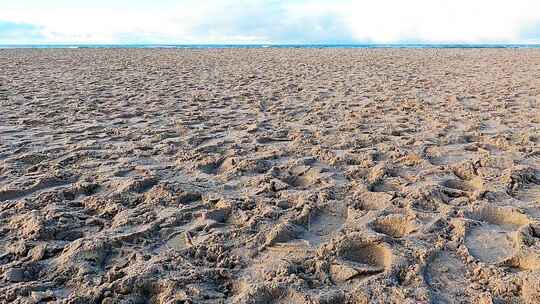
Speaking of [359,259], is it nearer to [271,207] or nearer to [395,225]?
[395,225]

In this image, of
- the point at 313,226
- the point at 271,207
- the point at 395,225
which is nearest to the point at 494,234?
the point at 395,225

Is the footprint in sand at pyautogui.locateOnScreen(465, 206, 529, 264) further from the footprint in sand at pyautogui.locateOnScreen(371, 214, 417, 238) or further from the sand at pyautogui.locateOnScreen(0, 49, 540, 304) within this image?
the footprint in sand at pyautogui.locateOnScreen(371, 214, 417, 238)

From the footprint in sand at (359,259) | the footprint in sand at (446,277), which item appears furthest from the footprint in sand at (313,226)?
the footprint in sand at (446,277)

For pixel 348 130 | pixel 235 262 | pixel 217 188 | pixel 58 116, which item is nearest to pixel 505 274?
pixel 235 262

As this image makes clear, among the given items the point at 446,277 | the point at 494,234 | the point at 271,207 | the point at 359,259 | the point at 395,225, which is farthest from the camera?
the point at 271,207

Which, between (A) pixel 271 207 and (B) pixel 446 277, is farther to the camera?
(A) pixel 271 207

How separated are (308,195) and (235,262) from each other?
1059 mm

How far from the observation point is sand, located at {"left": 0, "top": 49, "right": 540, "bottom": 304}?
7.93 ft

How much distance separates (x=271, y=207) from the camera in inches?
131

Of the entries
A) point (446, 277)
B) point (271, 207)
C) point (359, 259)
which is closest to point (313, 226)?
point (271, 207)

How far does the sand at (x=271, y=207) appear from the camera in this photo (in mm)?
2416

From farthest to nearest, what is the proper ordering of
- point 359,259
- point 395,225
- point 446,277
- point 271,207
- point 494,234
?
point 271,207 → point 395,225 → point 494,234 → point 359,259 → point 446,277

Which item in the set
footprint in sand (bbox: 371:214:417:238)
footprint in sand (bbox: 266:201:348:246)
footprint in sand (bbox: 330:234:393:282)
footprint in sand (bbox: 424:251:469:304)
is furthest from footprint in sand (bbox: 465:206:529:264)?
footprint in sand (bbox: 266:201:348:246)

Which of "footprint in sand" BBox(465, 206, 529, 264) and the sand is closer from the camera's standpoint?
the sand
